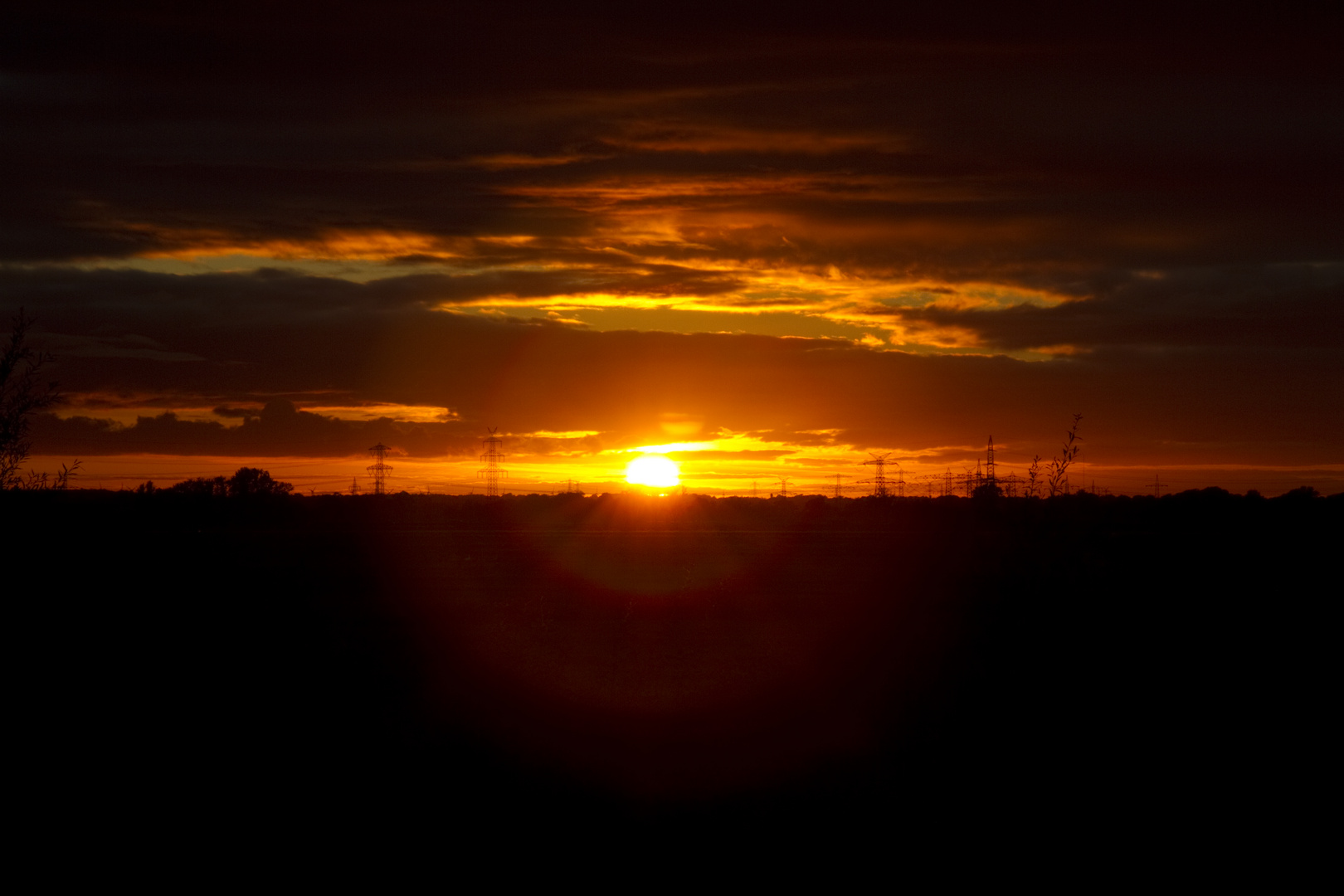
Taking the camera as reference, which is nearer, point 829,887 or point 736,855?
point 829,887

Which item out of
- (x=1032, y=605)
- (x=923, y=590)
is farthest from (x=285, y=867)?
(x=923, y=590)

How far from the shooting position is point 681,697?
43.8ft

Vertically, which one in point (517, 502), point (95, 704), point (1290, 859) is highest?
point (517, 502)

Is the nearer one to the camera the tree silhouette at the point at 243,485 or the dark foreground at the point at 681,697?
the dark foreground at the point at 681,697

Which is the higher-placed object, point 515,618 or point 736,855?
point 515,618

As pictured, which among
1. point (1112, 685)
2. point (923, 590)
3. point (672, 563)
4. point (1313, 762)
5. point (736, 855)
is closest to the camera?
point (736, 855)

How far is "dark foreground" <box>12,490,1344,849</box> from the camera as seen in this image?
945 cm

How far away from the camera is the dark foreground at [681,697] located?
31.0 ft

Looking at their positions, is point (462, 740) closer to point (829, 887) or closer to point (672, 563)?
point (829, 887)

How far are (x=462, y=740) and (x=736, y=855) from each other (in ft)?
13.3

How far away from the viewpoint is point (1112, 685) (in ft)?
45.1

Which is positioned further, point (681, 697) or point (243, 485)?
point (243, 485)

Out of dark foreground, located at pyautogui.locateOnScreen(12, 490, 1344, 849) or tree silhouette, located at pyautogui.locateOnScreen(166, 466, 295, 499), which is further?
tree silhouette, located at pyautogui.locateOnScreen(166, 466, 295, 499)

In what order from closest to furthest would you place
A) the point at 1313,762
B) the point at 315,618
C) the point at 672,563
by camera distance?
1. the point at 1313,762
2. the point at 315,618
3. the point at 672,563
